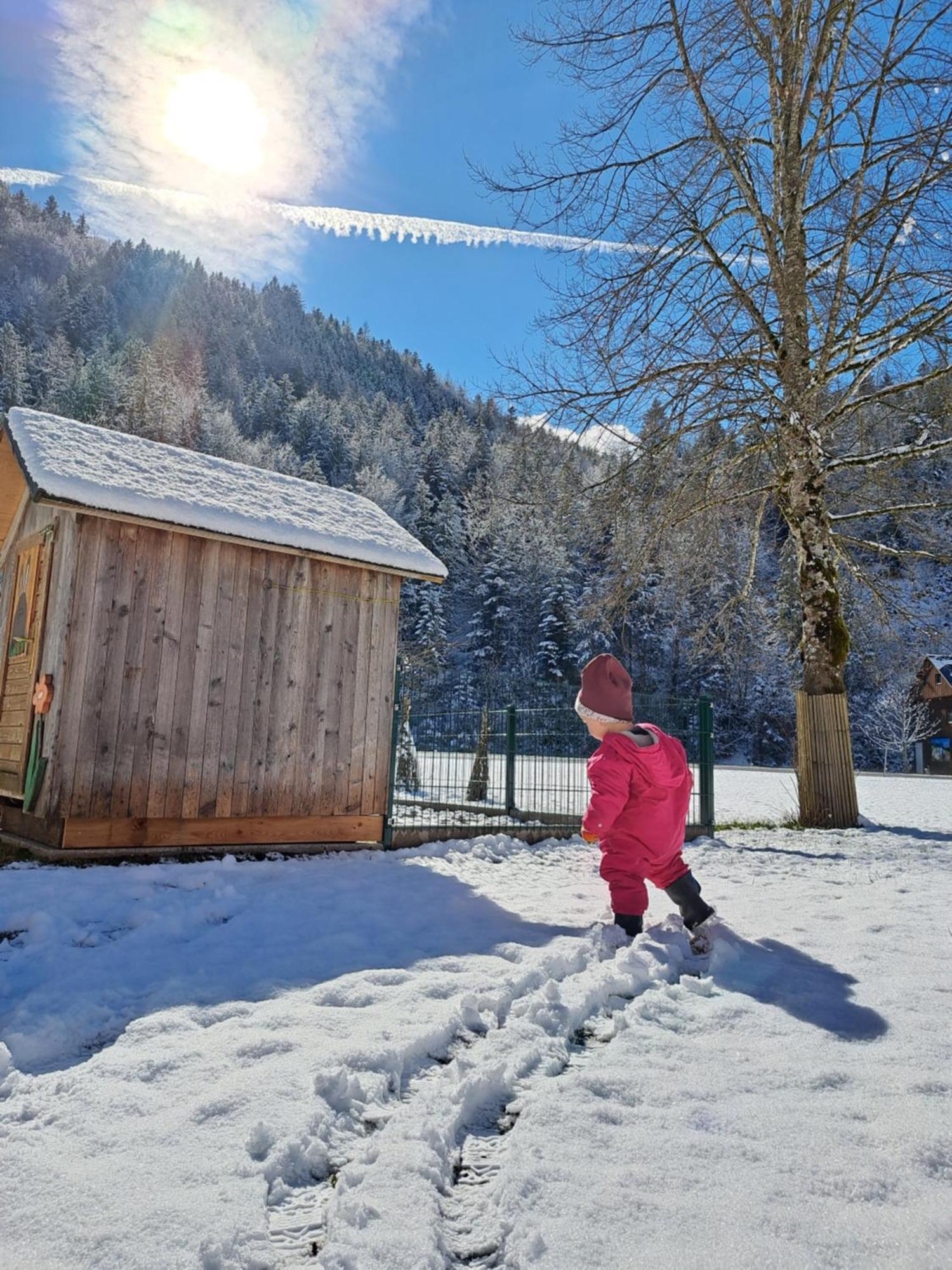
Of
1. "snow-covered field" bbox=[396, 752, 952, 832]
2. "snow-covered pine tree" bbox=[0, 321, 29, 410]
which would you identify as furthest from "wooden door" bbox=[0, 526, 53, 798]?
"snow-covered pine tree" bbox=[0, 321, 29, 410]

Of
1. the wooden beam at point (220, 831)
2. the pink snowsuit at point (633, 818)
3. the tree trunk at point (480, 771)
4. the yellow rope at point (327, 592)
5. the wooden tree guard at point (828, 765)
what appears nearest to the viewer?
the pink snowsuit at point (633, 818)

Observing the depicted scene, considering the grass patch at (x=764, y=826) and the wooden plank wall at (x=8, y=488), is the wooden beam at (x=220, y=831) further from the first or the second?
the grass patch at (x=764, y=826)

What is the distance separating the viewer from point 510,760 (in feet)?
32.0

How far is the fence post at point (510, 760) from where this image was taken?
380 inches

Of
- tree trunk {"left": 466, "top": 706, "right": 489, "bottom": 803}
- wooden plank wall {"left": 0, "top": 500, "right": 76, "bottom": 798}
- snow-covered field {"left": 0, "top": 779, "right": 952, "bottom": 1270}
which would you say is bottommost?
snow-covered field {"left": 0, "top": 779, "right": 952, "bottom": 1270}

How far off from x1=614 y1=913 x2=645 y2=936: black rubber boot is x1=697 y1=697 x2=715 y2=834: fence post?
558 centimetres

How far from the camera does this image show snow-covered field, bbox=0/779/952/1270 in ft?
5.30

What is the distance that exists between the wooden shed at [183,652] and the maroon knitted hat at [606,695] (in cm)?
421

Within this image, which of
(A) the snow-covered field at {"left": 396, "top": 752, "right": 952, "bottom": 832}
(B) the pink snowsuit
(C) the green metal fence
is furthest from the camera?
(A) the snow-covered field at {"left": 396, "top": 752, "right": 952, "bottom": 832}

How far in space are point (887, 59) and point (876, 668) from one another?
362 inches

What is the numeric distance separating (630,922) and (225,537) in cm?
506

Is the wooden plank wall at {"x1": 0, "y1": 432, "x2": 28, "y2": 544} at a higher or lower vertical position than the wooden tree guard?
higher

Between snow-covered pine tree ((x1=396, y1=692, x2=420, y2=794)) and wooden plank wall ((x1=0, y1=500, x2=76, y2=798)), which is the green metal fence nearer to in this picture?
snow-covered pine tree ((x1=396, y1=692, x2=420, y2=794))

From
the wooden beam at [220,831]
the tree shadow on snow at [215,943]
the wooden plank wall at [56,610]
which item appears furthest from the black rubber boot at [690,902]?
the wooden plank wall at [56,610]
